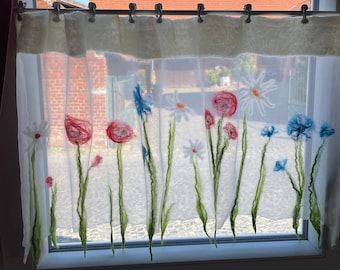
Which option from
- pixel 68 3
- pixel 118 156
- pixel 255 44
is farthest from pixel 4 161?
pixel 255 44

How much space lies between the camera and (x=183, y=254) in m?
1.19

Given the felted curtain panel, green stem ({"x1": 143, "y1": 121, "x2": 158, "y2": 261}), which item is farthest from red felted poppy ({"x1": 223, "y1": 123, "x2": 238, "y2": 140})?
green stem ({"x1": 143, "y1": 121, "x2": 158, "y2": 261})

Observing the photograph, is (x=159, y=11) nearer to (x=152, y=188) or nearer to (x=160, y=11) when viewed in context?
(x=160, y=11)

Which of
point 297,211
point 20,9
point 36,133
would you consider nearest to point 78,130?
point 36,133

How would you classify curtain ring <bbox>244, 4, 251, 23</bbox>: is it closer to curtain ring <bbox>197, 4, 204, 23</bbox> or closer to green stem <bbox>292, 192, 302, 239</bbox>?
curtain ring <bbox>197, 4, 204, 23</bbox>

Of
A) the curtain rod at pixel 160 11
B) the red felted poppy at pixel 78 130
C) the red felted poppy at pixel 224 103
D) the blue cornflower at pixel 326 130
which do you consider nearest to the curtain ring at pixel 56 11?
the curtain rod at pixel 160 11

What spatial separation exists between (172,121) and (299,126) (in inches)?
13.8

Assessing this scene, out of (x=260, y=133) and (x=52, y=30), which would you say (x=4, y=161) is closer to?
(x=52, y=30)

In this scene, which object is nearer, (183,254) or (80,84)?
(80,84)

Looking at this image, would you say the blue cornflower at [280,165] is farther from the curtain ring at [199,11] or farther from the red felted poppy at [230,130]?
the curtain ring at [199,11]

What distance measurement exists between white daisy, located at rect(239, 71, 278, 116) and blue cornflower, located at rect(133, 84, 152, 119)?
25 centimetres

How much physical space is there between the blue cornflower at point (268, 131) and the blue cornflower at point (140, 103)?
32 cm

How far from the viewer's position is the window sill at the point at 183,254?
116 centimetres

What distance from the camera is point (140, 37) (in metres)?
1.02
